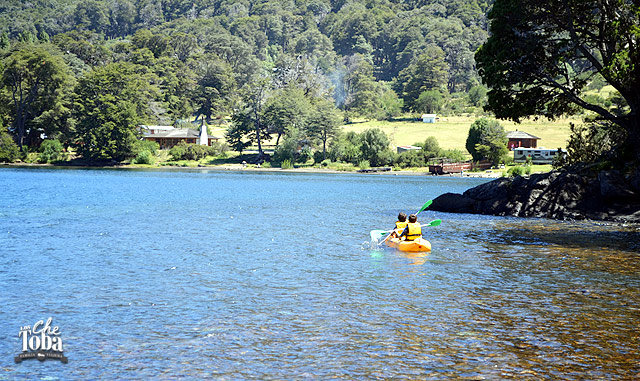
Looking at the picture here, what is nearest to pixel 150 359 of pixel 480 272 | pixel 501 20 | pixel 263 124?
pixel 480 272

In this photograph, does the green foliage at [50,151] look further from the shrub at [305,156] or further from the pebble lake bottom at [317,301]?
the pebble lake bottom at [317,301]

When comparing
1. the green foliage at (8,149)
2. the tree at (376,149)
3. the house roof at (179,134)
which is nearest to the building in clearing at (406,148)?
the tree at (376,149)

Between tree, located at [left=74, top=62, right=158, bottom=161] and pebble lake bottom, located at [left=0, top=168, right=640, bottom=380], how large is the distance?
93279mm

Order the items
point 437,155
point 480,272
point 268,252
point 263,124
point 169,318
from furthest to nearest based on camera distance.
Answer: point 263,124 → point 437,155 → point 268,252 → point 480,272 → point 169,318

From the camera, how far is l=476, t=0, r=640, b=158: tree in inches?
1547

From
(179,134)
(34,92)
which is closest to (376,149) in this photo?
(179,134)

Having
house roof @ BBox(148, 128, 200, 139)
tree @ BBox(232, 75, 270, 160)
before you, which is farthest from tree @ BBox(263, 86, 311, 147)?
house roof @ BBox(148, 128, 200, 139)

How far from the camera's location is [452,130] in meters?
152

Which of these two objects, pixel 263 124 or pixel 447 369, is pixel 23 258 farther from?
pixel 263 124

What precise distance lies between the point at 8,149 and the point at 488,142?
304ft

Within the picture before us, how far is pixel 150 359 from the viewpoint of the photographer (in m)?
14.4

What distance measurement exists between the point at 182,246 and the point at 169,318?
14.1 meters

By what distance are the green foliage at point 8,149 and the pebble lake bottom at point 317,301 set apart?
98.4 metres

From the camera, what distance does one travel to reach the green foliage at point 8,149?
128250 millimetres
